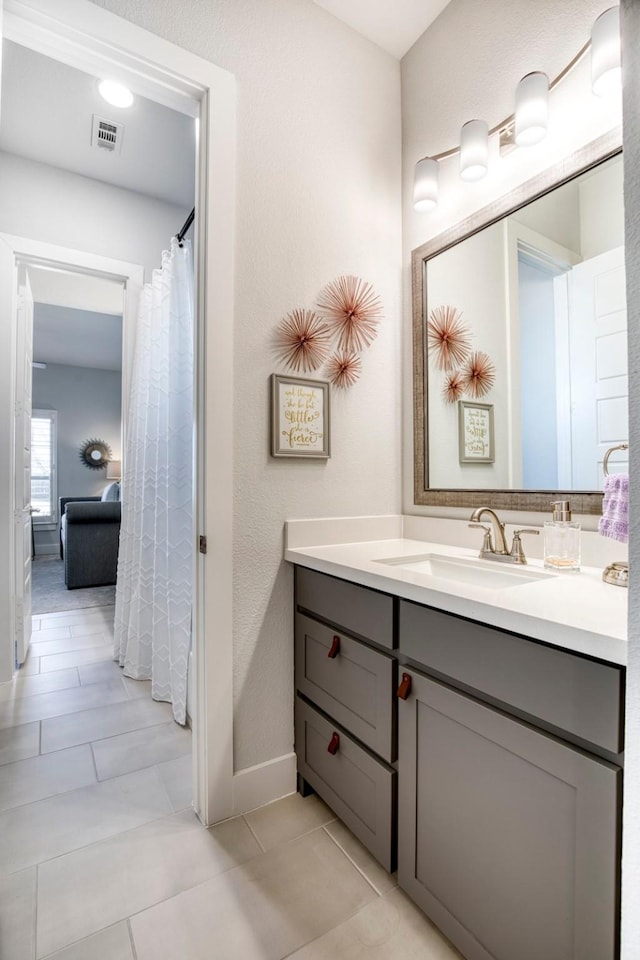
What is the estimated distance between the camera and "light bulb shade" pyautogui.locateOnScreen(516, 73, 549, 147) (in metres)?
1.28

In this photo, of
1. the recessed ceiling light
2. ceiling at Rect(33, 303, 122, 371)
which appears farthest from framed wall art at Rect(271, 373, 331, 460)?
→ ceiling at Rect(33, 303, 122, 371)

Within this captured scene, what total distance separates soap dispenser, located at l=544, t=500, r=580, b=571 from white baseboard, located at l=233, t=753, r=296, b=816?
112 centimetres

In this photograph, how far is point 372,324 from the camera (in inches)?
70.9

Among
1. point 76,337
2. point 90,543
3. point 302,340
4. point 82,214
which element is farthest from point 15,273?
point 76,337

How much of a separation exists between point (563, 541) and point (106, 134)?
2.82 m

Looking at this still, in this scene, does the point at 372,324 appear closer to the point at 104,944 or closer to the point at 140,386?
the point at 140,386

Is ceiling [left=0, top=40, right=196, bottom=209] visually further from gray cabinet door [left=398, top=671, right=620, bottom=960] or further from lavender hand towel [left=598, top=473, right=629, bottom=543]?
gray cabinet door [left=398, top=671, right=620, bottom=960]

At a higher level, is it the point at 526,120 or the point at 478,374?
the point at 526,120

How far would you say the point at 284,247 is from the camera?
160 centimetres

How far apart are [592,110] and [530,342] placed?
2.00 ft

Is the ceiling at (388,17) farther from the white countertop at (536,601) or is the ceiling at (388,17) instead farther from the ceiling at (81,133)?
the white countertop at (536,601)

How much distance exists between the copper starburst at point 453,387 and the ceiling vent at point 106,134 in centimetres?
210

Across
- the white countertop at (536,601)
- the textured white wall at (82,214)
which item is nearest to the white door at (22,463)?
the textured white wall at (82,214)

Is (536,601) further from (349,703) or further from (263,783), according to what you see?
(263,783)
